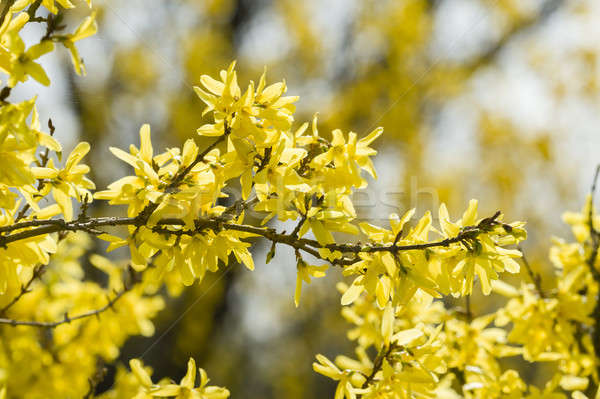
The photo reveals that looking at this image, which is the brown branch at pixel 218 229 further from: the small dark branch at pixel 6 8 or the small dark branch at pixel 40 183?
the small dark branch at pixel 6 8

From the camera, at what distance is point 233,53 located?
21.3 ft

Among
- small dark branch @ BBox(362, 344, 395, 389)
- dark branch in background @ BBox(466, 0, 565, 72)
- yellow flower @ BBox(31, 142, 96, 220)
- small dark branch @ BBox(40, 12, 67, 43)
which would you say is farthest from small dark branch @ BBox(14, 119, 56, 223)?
dark branch in background @ BBox(466, 0, 565, 72)

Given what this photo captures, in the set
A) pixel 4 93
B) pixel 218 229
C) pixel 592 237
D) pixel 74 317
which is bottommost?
pixel 74 317

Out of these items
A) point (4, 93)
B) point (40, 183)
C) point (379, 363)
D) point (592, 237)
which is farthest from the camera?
point (592, 237)

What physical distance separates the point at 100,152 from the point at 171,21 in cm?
198

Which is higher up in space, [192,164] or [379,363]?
[192,164]

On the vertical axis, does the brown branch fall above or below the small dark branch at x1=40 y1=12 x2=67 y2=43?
below

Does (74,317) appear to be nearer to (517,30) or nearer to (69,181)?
(69,181)

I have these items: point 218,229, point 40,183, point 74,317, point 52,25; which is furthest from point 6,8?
point 74,317

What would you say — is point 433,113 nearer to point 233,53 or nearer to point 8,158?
point 233,53

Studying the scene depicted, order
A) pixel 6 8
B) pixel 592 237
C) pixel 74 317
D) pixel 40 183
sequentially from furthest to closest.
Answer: pixel 592 237 < pixel 74 317 < pixel 40 183 < pixel 6 8

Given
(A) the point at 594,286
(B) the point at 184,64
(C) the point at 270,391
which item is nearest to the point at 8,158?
(A) the point at 594,286

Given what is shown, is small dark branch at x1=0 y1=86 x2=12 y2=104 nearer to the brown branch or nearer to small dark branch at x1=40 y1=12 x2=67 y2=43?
small dark branch at x1=40 y1=12 x2=67 y2=43

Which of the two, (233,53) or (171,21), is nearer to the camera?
(171,21)
